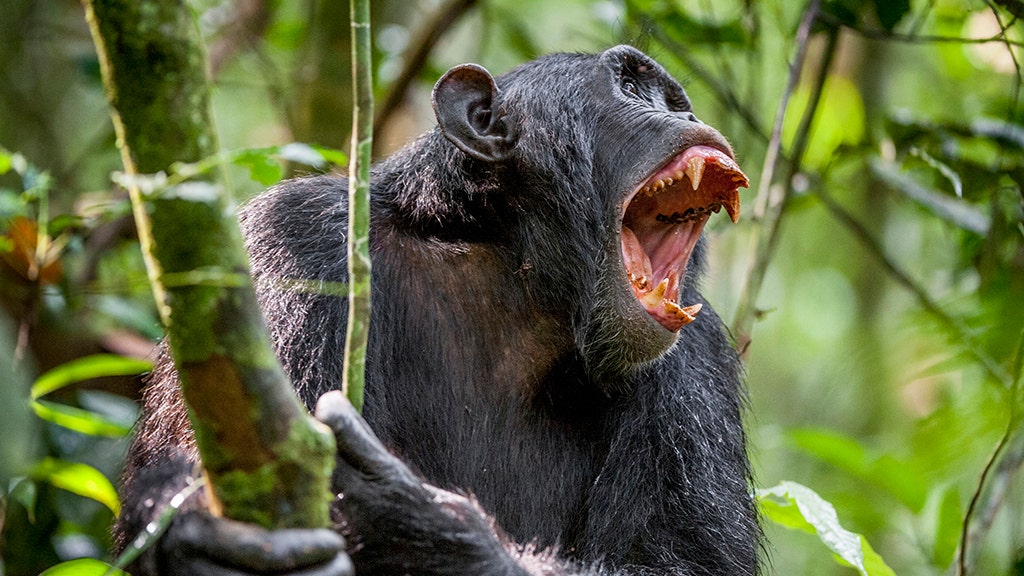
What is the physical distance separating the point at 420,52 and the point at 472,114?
106 inches

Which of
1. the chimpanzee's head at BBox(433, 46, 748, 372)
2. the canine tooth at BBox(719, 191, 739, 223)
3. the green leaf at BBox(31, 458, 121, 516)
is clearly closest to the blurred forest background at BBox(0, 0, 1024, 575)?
the green leaf at BBox(31, 458, 121, 516)

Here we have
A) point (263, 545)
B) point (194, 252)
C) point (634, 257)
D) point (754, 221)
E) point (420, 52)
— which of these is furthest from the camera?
point (420, 52)

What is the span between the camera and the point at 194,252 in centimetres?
193

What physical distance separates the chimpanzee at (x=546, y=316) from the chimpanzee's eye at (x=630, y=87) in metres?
0.05

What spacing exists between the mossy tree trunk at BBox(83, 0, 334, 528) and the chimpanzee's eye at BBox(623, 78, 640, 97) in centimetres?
278

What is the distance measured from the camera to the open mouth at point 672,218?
4.04 m

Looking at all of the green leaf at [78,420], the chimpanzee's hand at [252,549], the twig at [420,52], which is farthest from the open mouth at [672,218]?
the twig at [420,52]

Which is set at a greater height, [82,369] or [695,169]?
[695,169]

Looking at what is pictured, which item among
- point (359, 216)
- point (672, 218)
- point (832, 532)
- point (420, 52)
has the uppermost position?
point (420, 52)

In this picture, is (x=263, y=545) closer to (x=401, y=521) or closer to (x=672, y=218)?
(x=401, y=521)

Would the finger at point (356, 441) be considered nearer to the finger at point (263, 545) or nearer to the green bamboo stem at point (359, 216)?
the green bamboo stem at point (359, 216)

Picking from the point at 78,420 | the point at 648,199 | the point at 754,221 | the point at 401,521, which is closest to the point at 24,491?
the point at 78,420

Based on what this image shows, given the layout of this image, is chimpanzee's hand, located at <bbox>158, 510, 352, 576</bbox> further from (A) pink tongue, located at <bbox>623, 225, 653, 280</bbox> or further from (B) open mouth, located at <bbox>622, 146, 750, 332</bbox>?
(A) pink tongue, located at <bbox>623, 225, 653, 280</bbox>

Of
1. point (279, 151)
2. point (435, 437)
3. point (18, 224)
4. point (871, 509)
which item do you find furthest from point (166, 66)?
point (871, 509)
